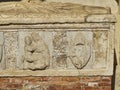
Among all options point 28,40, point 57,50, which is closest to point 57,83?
point 57,50

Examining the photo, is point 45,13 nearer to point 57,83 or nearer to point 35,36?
point 35,36

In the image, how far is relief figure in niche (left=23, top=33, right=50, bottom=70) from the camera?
5.92 m

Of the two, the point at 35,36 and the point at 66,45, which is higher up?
the point at 35,36

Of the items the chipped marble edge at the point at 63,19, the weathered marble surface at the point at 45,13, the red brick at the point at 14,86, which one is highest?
the weathered marble surface at the point at 45,13

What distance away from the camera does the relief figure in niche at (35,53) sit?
592cm

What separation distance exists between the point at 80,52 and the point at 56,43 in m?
0.35

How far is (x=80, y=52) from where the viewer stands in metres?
5.93

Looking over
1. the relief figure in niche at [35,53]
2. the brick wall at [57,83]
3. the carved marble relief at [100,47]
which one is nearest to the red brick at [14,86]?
the brick wall at [57,83]

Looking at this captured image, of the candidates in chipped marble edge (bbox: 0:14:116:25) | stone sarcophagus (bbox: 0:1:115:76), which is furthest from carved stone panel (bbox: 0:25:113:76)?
chipped marble edge (bbox: 0:14:116:25)

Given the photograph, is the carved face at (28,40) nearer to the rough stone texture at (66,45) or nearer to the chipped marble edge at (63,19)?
the rough stone texture at (66,45)

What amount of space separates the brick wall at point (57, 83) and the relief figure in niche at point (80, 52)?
0.75 feet

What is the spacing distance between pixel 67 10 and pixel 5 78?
4.17ft

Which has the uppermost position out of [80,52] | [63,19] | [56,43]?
[63,19]

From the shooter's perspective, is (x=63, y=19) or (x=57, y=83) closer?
(x=63, y=19)
